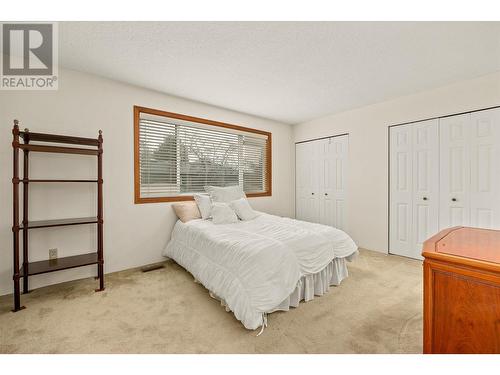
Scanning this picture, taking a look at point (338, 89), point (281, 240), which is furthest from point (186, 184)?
point (338, 89)

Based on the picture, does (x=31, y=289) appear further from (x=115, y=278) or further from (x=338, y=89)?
(x=338, y=89)

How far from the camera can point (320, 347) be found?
1572 mm

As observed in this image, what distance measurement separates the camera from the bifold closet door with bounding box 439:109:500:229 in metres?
2.74

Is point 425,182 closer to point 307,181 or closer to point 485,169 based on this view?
point 485,169

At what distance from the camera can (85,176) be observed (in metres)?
2.75

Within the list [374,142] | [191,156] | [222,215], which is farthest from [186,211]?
[374,142]

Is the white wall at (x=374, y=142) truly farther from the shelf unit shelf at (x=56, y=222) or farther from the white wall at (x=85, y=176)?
the shelf unit shelf at (x=56, y=222)

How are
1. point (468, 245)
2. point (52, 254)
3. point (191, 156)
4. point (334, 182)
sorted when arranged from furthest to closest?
1. point (334, 182)
2. point (191, 156)
3. point (52, 254)
4. point (468, 245)

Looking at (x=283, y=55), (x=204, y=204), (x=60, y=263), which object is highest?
(x=283, y=55)

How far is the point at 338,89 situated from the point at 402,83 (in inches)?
30.7

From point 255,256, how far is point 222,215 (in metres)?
1.30

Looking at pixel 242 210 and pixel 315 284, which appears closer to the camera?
pixel 315 284

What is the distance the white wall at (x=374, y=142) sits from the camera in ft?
10.2

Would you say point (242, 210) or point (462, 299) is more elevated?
point (242, 210)
